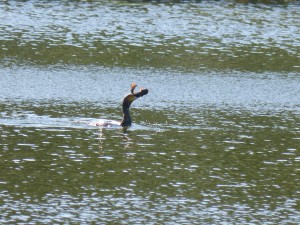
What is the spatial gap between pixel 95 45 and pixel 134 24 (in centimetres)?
823

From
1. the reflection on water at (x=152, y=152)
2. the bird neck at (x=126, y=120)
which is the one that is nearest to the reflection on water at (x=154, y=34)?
the reflection on water at (x=152, y=152)

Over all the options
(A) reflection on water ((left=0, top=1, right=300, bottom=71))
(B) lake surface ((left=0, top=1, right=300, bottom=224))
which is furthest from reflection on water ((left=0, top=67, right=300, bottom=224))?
(A) reflection on water ((left=0, top=1, right=300, bottom=71))

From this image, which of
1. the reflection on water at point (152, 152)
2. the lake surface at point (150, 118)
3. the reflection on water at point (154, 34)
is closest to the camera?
the reflection on water at point (152, 152)

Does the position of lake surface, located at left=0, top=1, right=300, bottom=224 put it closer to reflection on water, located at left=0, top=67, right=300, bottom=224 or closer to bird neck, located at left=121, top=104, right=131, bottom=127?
reflection on water, located at left=0, top=67, right=300, bottom=224

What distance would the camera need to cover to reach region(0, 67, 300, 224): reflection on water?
2594cm

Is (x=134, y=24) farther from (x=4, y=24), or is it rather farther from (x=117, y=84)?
(x=117, y=84)

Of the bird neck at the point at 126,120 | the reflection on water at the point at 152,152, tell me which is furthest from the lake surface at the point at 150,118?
the bird neck at the point at 126,120

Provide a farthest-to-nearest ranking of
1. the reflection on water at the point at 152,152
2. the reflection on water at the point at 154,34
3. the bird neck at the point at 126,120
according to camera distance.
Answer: the reflection on water at the point at 154,34 → the bird neck at the point at 126,120 → the reflection on water at the point at 152,152

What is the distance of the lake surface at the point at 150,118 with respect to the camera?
1044 inches

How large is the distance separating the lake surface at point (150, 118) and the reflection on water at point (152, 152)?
5 centimetres

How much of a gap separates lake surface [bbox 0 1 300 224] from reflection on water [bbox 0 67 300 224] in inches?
1.9

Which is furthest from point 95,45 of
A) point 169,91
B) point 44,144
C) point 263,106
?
point 44,144

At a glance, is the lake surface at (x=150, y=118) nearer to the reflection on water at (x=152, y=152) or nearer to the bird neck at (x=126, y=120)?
the reflection on water at (x=152, y=152)

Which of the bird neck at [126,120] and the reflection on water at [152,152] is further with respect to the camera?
the bird neck at [126,120]
